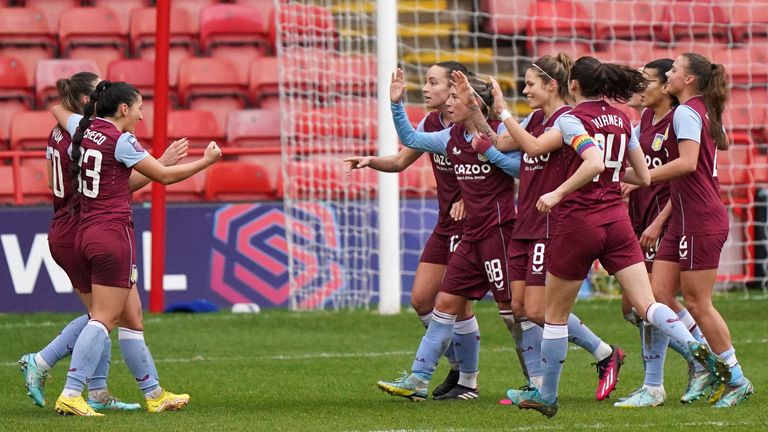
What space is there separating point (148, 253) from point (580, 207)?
283 inches

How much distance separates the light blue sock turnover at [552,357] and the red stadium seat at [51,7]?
427 inches

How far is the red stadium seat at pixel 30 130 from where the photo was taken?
1447 cm

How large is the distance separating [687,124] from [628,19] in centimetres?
818

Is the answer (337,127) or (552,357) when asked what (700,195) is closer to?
(552,357)

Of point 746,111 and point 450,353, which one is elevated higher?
point 746,111

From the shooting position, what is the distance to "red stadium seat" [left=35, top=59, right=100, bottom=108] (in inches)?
600

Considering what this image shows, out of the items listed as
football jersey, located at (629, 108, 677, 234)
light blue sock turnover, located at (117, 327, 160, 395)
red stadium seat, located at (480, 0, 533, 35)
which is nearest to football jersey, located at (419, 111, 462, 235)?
football jersey, located at (629, 108, 677, 234)

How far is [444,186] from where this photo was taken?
26.8 feet

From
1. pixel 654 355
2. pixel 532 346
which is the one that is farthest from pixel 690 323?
pixel 532 346

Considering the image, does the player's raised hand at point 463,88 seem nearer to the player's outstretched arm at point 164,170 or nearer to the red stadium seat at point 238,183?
the player's outstretched arm at point 164,170

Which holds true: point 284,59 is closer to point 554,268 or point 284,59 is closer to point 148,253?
point 148,253

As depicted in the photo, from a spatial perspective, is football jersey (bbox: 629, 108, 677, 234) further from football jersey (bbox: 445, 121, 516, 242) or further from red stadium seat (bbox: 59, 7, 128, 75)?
red stadium seat (bbox: 59, 7, 128, 75)

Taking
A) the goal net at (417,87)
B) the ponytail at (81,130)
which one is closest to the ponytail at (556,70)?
the ponytail at (81,130)

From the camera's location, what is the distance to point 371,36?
14844 millimetres
